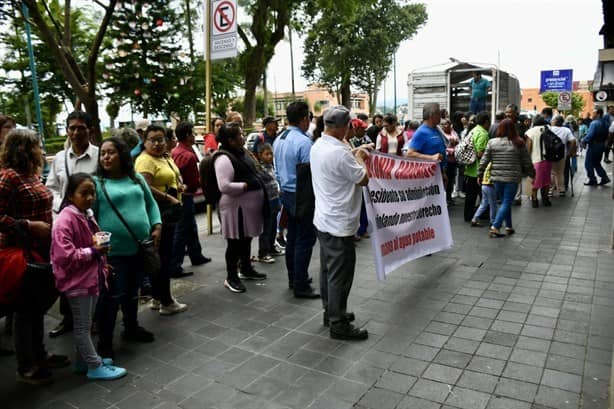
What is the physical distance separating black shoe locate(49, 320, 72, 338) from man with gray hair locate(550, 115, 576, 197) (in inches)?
396

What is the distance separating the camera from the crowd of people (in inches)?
138

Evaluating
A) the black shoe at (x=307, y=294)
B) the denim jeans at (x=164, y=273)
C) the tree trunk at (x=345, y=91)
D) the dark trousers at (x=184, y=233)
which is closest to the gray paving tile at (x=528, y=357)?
the black shoe at (x=307, y=294)

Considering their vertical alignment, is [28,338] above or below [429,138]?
below

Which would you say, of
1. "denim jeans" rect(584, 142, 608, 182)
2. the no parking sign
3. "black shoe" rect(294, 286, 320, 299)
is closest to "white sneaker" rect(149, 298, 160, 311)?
"black shoe" rect(294, 286, 320, 299)

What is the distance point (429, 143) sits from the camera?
6.87m

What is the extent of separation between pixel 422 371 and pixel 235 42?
5814mm

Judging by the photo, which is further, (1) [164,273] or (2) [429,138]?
(2) [429,138]

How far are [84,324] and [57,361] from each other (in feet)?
2.00

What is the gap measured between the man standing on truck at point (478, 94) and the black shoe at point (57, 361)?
1368 cm

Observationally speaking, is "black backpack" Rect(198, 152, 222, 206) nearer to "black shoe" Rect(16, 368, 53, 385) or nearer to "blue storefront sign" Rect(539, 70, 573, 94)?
"black shoe" Rect(16, 368, 53, 385)

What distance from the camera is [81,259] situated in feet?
11.1

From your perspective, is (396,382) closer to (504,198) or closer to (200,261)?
(200,261)

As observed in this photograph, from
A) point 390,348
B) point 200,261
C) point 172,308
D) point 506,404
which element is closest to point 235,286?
point 172,308

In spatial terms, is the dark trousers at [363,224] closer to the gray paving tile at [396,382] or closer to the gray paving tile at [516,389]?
the gray paving tile at [396,382]
